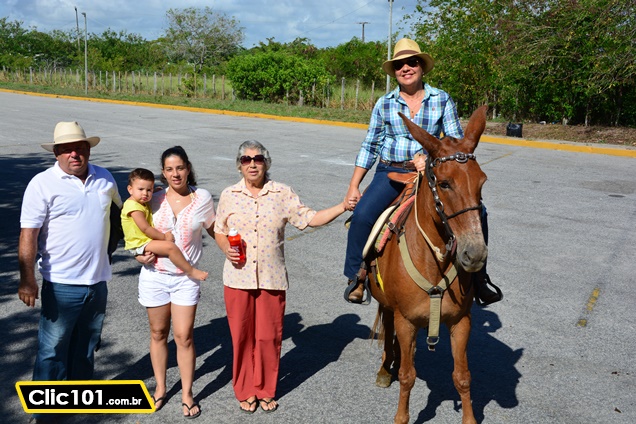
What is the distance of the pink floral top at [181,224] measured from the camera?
400 centimetres

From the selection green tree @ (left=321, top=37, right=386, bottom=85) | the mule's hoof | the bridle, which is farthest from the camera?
green tree @ (left=321, top=37, right=386, bottom=85)

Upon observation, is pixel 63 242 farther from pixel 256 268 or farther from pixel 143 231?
pixel 256 268

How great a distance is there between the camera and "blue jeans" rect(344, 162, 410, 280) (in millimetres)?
4328

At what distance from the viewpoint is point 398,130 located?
14.5 feet

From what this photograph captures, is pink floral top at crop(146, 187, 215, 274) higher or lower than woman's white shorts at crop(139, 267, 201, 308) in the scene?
higher


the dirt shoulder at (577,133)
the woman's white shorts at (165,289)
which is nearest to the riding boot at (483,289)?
the woman's white shorts at (165,289)

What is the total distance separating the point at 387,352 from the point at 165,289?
1740mm

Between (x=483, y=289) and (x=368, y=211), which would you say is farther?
(x=368, y=211)

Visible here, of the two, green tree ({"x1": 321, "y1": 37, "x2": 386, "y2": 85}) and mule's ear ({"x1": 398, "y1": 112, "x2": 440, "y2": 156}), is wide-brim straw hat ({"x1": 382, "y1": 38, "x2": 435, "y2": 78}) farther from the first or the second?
green tree ({"x1": 321, "y1": 37, "x2": 386, "y2": 85})

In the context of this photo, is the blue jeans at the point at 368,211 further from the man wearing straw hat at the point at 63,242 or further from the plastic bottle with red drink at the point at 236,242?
the man wearing straw hat at the point at 63,242

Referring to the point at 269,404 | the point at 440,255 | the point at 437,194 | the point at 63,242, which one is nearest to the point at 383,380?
the point at 269,404

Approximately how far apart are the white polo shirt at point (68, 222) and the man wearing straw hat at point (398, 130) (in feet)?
5.57

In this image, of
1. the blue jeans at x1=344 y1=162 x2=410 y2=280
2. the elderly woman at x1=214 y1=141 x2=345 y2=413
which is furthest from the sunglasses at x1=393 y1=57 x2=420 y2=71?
the elderly woman at x1=214 y1=141 x2=345 y2=413

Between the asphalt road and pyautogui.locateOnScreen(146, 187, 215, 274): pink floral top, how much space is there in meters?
0.55
